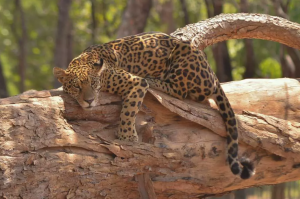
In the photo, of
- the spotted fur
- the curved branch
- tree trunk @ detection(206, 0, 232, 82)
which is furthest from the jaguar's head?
tree trunk @ detection(206, 0, 232, 82)

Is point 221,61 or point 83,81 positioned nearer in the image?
point 83,81

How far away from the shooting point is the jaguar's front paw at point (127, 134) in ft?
21.3

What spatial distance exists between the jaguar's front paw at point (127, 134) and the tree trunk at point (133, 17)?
27.0 feet

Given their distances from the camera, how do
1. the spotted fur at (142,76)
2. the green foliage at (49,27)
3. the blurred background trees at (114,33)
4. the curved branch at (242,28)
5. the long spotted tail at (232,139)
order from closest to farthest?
1. the spotted fur at (142,76)
2. the long spotted tail at (232,139)
3. the curved branch at (242,28)
4. the blurred background trees at (114,33)
5. the green foliage at (49,27)

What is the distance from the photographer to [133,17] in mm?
14625

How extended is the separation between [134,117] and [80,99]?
2.67ft

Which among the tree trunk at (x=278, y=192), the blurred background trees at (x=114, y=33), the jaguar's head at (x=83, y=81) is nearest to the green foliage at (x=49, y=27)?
the blurred background trees at (x=114, y=33)

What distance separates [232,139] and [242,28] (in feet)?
8.81

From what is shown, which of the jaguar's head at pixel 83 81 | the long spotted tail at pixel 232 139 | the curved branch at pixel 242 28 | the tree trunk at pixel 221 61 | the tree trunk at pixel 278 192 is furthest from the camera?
the tree trunk at pixel 221 61

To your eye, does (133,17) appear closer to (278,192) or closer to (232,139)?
(278,192)

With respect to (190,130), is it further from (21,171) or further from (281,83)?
(21,171)

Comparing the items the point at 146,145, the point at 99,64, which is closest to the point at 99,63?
the point at 99,64

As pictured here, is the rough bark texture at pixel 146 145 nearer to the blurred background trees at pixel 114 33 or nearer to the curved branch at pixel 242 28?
the curved branch at pixel 242 28

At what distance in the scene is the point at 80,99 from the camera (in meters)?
6.44
